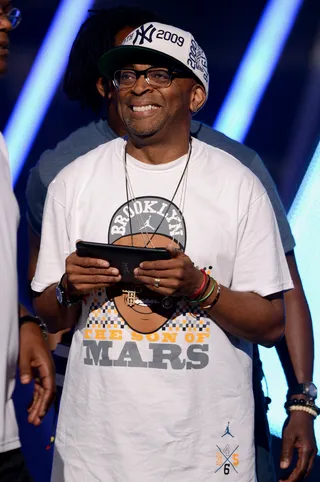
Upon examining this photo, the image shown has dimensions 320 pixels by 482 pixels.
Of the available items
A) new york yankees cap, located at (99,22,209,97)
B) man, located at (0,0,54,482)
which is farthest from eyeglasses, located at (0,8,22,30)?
new york yankees cap, located at (99,22,209,97)

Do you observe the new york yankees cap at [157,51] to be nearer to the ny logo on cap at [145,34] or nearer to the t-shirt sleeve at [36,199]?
the ny logo on cap at [145,34]

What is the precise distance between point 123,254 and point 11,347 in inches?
15.4

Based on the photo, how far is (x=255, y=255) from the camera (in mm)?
2730

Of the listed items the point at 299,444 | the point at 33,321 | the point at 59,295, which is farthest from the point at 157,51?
the point at 299,444

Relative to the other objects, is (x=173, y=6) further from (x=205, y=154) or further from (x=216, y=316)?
(x=216, y=316)

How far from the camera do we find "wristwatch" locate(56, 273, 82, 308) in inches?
107

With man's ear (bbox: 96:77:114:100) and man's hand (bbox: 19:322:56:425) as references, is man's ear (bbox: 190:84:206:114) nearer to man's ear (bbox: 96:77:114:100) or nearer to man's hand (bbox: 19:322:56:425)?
man's ear (bbox: 96:77:114:100)

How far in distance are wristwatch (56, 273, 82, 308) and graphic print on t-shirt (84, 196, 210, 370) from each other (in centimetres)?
5

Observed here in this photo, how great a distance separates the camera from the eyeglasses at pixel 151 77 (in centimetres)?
281

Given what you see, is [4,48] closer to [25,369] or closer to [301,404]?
[25,369]

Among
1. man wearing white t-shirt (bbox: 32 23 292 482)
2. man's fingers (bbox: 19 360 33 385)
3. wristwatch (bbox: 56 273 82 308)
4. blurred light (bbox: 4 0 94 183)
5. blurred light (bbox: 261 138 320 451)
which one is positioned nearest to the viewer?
man's fingers (bbox: 19 360 33 385)

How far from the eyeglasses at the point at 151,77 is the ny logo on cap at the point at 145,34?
0.08 meters

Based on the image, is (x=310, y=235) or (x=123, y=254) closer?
(x=123, y=254)

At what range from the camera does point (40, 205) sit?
3.27 metres
